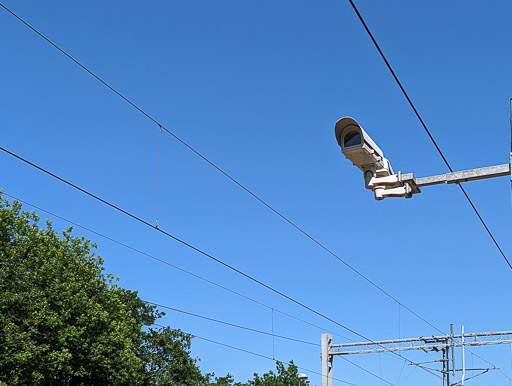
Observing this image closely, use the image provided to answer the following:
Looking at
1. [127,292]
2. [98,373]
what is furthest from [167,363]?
[98,373]

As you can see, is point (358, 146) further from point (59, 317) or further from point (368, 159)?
point (59, 317)

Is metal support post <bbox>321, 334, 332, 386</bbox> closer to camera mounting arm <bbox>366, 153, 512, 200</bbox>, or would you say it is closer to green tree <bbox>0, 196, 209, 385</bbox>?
green tree <bbox>0, 196, 209, 385</bbox>

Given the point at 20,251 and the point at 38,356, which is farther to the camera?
the point at 20,251

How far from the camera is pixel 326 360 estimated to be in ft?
106

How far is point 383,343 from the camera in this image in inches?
1341

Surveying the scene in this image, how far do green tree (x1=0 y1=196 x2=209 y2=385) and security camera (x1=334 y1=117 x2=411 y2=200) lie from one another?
77.2 feet

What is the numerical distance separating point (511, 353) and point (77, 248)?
21414mm

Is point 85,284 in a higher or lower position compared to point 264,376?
higher

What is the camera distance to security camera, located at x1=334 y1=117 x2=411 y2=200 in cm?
657

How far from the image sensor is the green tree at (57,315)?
28062 mm

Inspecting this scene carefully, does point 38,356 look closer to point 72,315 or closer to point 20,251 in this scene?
point 72,315

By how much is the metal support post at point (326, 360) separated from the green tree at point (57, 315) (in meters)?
9.03

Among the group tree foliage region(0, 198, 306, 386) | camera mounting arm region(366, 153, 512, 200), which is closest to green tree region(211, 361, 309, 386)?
tree foliage region(0, 198, 306, 386)

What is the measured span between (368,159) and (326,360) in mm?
26974
